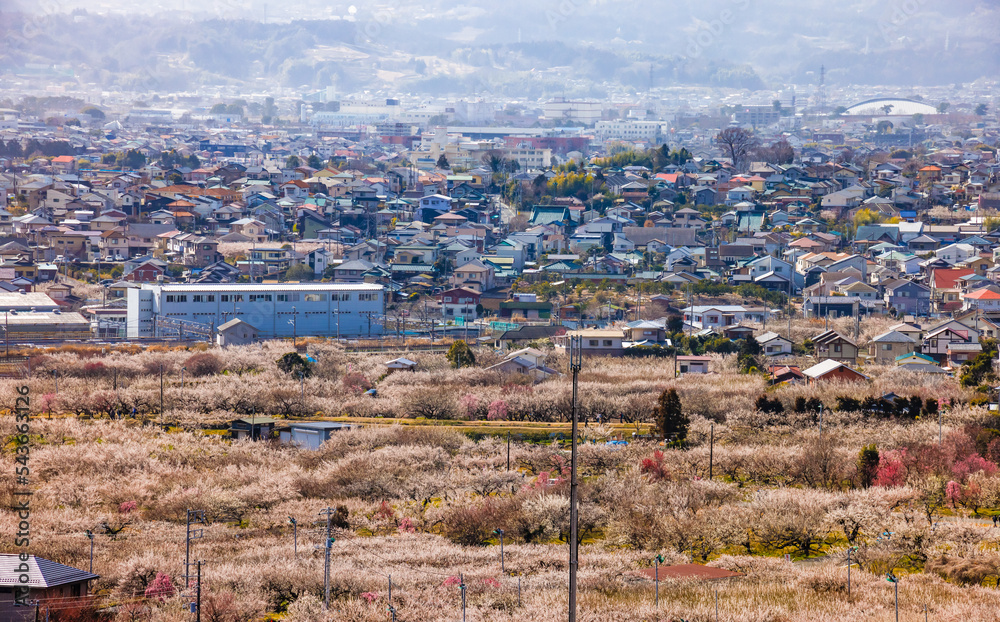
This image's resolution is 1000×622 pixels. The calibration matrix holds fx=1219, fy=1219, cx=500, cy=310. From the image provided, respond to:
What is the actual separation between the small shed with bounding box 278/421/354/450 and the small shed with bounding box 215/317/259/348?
7.35 m

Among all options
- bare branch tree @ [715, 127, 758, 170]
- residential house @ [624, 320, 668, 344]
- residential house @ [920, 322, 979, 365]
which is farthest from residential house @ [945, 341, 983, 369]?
bare branch tree @ [715, 127, 758, 170]

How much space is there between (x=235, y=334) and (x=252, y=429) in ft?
25.0

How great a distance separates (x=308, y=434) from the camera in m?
17.1

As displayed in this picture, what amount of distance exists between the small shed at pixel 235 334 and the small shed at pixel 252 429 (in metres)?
7.01

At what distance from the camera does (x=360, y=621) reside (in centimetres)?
995

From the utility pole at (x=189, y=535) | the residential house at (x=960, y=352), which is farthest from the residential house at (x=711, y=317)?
the utility pole at (x=189, y=535)

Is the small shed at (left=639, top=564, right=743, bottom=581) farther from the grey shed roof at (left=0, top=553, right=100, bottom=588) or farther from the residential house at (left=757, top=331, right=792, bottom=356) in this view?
the residential house at (left=757, top=331, right=792, bottom=356)

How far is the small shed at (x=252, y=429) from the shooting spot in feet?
56.5

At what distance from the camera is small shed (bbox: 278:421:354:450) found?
17.0 metres

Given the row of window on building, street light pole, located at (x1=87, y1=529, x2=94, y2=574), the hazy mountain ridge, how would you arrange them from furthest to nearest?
the hazy mountain ridge, the row of window on building, street light pole, located at (x1=87, y1=529, x2=94, y2=574)

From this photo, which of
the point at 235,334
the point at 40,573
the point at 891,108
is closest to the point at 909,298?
the point at 235,334

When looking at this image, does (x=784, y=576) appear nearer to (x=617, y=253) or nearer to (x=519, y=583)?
(x=519, y=583)

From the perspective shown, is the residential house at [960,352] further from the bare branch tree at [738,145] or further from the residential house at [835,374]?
the bare branch tree at [738,145]

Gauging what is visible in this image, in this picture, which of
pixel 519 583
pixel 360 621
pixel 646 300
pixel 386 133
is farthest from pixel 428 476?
pixel 386 133
